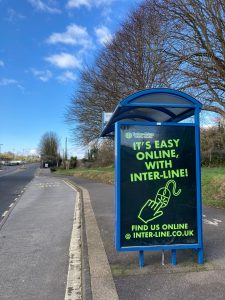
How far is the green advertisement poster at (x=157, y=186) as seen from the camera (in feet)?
17.9

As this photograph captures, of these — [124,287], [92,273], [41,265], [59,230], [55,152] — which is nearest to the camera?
[124,287]

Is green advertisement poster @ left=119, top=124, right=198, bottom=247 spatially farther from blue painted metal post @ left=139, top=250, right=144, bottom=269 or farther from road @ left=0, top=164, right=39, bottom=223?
road @ left=0, top=164, right=39, bottom=223

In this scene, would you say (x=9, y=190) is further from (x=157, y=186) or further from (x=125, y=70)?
(x=157, y=186)

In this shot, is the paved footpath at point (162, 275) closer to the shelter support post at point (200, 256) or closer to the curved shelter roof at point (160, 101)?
the shelter support post at point (200, 256)

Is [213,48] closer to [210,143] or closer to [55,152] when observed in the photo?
[210,143]

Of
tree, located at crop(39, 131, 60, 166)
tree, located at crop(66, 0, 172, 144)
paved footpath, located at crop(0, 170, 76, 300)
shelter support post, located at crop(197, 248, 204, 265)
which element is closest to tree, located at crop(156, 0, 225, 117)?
tree, located at crop(66, 0, 172, 144)

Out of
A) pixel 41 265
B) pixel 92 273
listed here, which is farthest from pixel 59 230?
pixel 92 273

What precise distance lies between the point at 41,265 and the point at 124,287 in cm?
202

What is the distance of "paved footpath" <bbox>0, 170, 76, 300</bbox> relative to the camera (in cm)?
516

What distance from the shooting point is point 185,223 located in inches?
219

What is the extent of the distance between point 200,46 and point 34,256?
40.0 feet

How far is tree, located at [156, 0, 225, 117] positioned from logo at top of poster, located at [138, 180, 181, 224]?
1120cm

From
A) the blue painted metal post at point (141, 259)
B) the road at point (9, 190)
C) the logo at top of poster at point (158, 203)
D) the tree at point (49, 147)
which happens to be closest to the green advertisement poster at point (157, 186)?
the logo at top of poster at point (158, 203)

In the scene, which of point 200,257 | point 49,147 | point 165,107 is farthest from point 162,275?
point 49,147
